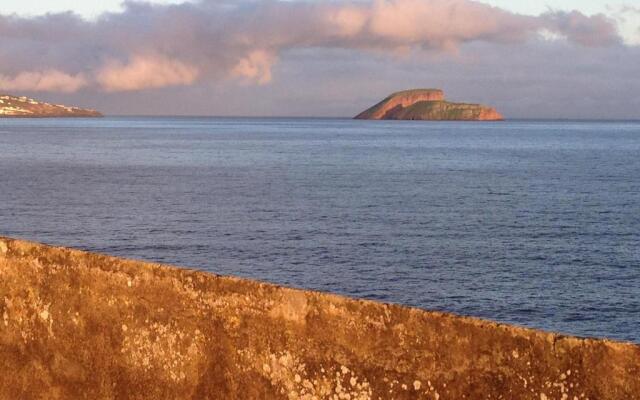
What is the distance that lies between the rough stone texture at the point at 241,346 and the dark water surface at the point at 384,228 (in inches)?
1011

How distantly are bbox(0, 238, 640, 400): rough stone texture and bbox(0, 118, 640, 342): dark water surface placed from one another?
84.3 ft

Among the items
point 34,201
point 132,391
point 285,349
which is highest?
point 285,349

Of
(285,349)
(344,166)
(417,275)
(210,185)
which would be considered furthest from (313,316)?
(344,166)

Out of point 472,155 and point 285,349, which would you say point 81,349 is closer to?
point 285,349

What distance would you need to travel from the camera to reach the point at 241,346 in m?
4.06

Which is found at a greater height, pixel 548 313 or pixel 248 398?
pixel 248 398

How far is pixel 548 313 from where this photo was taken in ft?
99.0

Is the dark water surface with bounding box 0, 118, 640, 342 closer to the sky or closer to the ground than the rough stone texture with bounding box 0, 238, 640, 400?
closer to the ground

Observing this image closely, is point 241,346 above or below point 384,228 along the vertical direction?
above

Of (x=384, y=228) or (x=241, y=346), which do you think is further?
(x=384, y=228)

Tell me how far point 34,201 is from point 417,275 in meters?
37.4

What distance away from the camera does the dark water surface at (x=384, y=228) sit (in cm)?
3309

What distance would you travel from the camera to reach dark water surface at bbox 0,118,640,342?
33094 millimetres

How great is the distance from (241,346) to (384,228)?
149 ft
